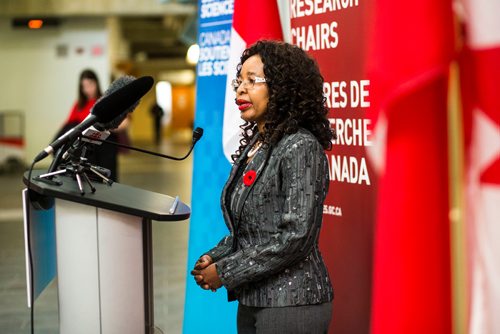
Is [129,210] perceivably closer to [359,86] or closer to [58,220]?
[58,220]

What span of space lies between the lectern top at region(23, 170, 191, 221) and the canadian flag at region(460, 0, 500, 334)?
3.08 feet

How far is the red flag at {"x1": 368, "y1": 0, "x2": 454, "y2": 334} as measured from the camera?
1563mm

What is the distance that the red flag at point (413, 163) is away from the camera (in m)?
1.56

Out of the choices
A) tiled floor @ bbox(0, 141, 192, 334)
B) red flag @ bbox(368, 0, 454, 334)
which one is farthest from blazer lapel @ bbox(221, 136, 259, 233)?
tiled floor @ bbox(0, 141, 192, 334)

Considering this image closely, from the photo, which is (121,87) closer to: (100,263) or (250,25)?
(100,263)

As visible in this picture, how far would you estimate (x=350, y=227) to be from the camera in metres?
3.36

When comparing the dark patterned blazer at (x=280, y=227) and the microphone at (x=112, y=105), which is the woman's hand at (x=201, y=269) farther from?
the microphone at (x=112, y=105)

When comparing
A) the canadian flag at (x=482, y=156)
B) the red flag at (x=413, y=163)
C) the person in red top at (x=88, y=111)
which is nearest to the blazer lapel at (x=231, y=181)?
the red flag at (x=413, y=163)

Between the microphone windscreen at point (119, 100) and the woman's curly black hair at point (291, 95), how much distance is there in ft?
1.20

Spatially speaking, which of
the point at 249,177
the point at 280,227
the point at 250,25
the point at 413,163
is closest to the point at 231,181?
the point at 249,177

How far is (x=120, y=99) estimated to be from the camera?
2.32 m

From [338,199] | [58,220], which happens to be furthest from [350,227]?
[58,220]

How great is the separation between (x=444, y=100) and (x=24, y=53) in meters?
19.2

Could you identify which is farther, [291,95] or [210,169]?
[210,169]
